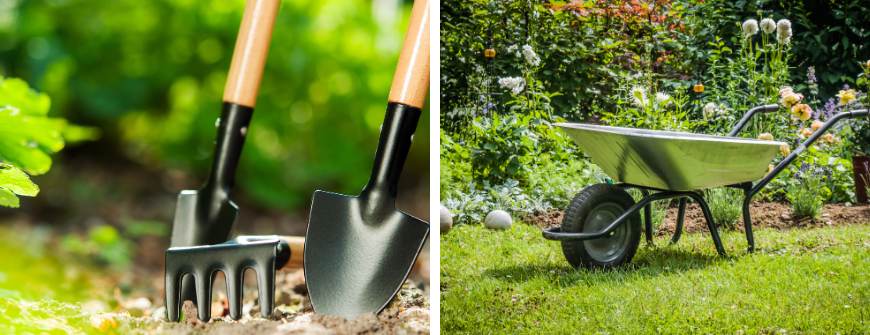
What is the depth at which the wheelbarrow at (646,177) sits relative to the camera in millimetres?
1417

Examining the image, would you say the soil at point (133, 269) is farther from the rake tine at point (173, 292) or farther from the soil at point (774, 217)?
the soil at point (774, 217)

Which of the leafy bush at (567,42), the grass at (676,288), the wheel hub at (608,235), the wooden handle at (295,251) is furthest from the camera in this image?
the leafy bush at (567,42)

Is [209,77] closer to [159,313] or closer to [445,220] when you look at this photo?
[159,313]

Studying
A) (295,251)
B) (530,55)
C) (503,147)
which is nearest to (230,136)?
(295,251)

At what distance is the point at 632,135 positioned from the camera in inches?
54.5

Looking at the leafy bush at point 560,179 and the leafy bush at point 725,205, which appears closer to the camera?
the leafy bush at point 725,205

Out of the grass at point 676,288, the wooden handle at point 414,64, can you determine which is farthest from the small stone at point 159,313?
the grass at point 676,288

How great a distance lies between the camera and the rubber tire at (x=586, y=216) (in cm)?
145

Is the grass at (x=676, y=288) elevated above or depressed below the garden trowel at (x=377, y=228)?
below

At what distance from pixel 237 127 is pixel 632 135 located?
1053mm

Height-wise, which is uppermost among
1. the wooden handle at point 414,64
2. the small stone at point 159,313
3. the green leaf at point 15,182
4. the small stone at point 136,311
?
the wooden handle at point 414,64

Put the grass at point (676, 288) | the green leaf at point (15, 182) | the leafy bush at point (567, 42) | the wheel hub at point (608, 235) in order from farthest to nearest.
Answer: the leafy bush at point (567, 42)
the wheel hub at point (608, 235)
the grass at point (676, 288)
the green leaf at point (15, 182)

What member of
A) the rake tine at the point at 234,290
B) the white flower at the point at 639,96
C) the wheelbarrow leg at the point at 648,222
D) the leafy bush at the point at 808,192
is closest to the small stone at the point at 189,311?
the rake tine at the point at 234,290

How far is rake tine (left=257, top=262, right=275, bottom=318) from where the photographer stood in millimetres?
850
